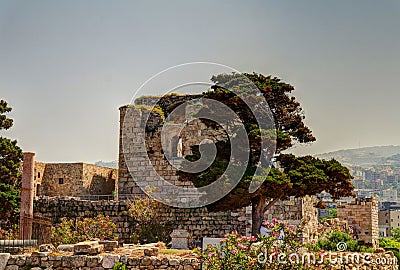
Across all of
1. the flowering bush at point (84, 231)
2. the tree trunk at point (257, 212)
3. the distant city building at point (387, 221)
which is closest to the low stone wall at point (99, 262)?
the tree trunk at point (257, 212)

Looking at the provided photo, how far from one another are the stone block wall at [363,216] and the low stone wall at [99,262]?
16140 mm

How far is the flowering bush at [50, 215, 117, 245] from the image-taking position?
1862cm

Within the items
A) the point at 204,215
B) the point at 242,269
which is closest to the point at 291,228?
the point at 242,269

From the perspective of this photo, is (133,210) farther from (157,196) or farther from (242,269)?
(242,269)

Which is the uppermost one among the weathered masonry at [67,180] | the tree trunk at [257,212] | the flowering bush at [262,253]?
the weathered masonry at [67,180]

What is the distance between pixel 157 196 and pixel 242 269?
1152 cm

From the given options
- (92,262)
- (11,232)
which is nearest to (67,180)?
(11,232)

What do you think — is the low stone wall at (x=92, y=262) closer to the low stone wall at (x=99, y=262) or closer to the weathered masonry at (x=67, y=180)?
the low stone wall at (x=99, y=262)

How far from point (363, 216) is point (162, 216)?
10989mm

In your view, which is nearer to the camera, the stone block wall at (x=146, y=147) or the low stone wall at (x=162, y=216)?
the low stone wall at (x=162, y=216)

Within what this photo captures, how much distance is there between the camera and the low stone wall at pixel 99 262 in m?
12.0

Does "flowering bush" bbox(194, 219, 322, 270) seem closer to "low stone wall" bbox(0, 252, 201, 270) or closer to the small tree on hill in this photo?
"low stone wall" bbox(0, 252, 201, 270)

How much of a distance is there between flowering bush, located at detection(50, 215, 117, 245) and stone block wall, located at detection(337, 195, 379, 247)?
12214 millimetres
